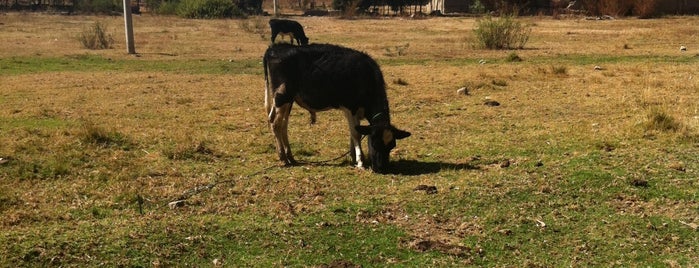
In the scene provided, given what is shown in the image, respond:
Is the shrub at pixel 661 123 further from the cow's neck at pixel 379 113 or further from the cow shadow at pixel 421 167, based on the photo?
the cow's neck at pixel 379 113

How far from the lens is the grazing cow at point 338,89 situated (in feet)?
27.8

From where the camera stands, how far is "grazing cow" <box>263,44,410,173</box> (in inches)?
333

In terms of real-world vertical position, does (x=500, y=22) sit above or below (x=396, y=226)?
above

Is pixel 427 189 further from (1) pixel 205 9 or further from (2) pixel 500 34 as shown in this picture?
(1) pixel 205 9

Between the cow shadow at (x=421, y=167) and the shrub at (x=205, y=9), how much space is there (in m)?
47.9

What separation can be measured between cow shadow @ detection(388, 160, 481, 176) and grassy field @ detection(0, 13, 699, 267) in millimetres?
29

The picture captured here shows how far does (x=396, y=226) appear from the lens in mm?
6449

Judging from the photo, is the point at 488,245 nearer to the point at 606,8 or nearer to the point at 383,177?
the point at 383,177

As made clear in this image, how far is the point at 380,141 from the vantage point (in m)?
8.37

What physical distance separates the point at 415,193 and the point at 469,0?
51.8 m

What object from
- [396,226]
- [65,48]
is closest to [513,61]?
[396,226]

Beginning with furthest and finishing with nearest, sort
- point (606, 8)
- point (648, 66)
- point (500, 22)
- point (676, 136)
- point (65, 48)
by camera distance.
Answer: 1. point (606, 8)
2. point (65, 48)
3. point (500, 22)
4. point (648, 66)
5. point (676, 136)

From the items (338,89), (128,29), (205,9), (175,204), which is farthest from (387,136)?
(205,9)

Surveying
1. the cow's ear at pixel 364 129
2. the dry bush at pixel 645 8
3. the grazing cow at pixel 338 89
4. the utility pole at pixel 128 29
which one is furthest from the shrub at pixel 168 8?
the cow's ear at pixel 364 129
